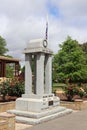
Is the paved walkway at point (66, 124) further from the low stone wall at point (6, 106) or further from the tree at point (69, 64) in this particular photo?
the tree at point (69, 64)

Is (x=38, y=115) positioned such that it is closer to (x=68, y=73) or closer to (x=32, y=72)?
(x=32, y=72)

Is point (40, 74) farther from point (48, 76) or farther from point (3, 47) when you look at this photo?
point (3, 47)

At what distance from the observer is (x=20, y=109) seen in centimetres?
1219

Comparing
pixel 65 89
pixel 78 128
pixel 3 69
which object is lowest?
pixel 78 128

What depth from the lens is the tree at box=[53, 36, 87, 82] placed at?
1407 inches

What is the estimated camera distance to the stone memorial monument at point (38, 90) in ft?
38.2

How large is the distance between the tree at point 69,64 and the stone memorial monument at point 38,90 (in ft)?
73.0

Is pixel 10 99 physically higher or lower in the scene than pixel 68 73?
lower

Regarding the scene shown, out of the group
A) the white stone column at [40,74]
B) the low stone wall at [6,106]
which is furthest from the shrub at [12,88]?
the white stone column at [40,74]

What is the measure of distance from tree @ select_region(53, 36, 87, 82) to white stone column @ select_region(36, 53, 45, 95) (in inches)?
907

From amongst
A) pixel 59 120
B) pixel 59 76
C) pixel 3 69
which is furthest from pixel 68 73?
pixel 59 120

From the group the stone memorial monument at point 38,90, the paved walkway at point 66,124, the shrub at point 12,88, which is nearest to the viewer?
the paved walkway at point 66,124

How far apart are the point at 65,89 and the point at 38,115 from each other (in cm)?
557

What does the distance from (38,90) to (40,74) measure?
723 millimetres
